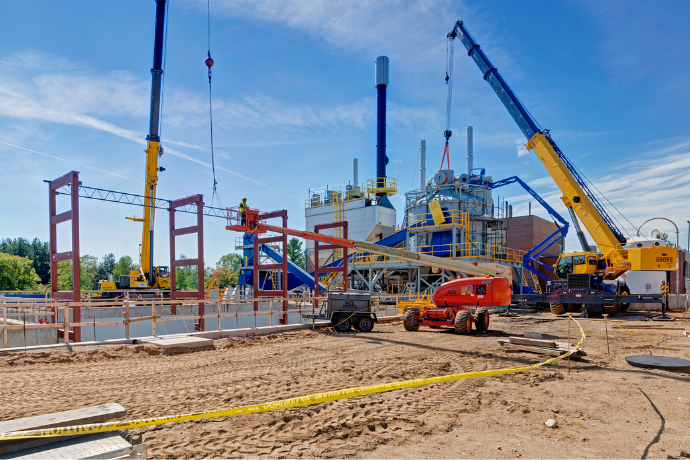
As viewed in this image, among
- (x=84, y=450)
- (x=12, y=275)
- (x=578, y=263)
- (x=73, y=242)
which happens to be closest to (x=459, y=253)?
(x=578, y=263)

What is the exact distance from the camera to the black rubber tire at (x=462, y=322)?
51.5 feet

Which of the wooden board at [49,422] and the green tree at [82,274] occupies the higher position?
the wooden board at [49,422]

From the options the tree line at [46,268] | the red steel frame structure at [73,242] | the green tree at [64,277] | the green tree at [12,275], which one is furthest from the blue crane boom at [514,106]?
the green tree at [64,277]

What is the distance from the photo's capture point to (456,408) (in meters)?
6.58

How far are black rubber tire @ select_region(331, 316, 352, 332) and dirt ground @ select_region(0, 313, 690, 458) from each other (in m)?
4.83

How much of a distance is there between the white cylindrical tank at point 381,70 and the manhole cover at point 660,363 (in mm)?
41249

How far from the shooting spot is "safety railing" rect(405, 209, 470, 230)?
31.3 meters

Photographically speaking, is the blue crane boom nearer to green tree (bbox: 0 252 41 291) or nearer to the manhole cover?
the manhole cover

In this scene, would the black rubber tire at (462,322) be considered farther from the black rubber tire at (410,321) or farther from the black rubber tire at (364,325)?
the black rubber tire at (364,325)

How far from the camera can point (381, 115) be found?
151ft

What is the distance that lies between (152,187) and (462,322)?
2229cm

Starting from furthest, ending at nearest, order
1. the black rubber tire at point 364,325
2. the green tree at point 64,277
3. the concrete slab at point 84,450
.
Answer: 1. the green tree at point 64,277
2. the black rubber tire at point 364,325
3. the concrete slab at point 84,450

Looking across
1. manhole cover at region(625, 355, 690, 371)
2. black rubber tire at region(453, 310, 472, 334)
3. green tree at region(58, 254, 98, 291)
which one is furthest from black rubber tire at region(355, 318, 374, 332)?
green tree at region(58, 254, 98, 291)

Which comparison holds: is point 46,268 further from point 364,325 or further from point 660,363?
point 660,363
